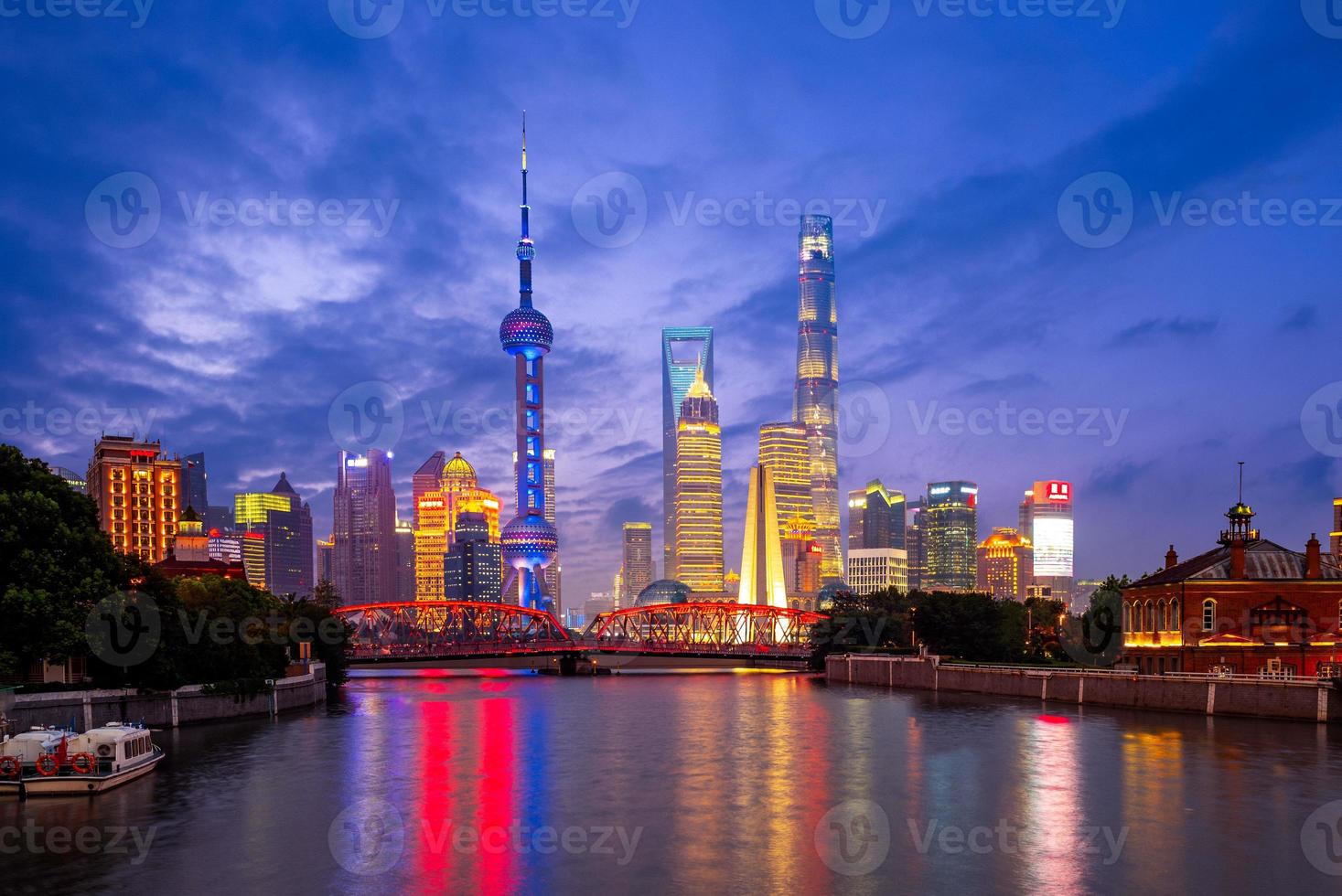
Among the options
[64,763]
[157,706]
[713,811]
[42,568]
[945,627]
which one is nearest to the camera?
[713,811]

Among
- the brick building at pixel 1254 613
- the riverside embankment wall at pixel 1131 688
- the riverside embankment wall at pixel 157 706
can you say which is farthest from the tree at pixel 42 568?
the brick building at pixel 1254 613

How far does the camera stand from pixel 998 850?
4044cm

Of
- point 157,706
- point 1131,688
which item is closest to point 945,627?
point 1131,688

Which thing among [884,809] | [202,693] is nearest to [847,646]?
[202,693]

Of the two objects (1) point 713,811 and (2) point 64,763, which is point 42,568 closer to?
(2) point 64,763

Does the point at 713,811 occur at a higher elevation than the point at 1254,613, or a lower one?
lower

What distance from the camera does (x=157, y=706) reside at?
7319 centimetres

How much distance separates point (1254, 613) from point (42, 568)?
266ft

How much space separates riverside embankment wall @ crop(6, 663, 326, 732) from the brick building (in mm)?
71423

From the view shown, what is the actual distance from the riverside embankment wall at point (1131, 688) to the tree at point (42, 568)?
7315 centimetres

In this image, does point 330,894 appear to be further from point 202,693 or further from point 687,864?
point 202,693

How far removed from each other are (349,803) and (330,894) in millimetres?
15697

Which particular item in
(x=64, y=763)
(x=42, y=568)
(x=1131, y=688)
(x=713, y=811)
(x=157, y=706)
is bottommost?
(x=1131, y=688)

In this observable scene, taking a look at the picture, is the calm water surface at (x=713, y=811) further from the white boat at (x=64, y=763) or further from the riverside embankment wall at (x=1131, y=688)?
the riverside embankment wall at (x=1131, y=688)
